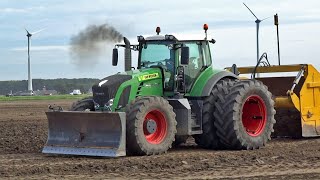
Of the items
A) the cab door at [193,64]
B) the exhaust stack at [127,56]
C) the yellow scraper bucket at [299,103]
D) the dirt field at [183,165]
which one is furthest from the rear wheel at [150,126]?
the yellow scraper bucket at [299,103]

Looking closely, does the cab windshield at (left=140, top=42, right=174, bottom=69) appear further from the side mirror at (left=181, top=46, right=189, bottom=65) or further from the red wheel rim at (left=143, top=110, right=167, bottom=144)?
the red wheel rim at (left=143, top=110, right=167, bottom=144)

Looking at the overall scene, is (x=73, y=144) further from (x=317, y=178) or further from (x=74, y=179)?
(x=317, y=178)

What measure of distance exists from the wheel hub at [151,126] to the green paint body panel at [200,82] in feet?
4.41

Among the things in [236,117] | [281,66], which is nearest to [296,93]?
[281,66]

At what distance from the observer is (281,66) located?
16.4 m

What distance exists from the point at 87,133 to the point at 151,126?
4.25 ft

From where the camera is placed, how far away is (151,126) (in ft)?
43.0

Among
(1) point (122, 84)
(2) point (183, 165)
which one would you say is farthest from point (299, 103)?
(2) point (183, 165)

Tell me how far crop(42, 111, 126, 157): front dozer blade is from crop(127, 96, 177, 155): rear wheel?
193mm

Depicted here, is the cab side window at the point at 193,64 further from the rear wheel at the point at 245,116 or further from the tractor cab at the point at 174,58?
the rear wheel at the point at 245,116

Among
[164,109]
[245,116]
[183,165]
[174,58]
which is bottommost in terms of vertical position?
[183,165]

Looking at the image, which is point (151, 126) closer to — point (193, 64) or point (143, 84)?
point (143, 84)

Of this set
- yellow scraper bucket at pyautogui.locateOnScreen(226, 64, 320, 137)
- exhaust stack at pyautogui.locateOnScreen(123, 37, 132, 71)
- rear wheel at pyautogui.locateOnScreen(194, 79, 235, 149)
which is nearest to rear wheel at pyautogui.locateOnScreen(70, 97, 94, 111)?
exhaust stack at pyautogui.locateOnScreen(123, 37, 132, 71)

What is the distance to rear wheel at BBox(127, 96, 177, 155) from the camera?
12.6 meters
